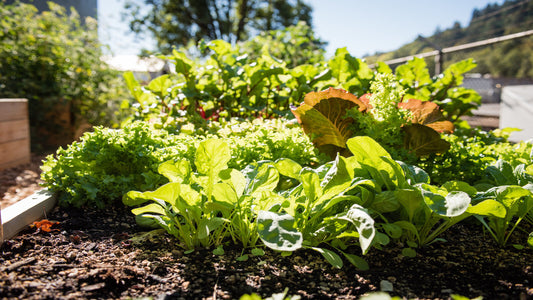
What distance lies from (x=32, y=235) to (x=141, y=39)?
19.5 meters

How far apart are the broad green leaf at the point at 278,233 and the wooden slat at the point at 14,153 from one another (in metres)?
3.82

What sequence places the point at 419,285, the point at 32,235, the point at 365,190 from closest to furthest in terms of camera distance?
the point at 419,285 → the point at 365,190 → the point at 32,235

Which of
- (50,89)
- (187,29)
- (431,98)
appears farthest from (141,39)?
(431,98)

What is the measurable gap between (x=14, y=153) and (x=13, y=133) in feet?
0.76

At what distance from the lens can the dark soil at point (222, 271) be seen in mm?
1100

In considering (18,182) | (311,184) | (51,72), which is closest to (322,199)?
(311,184)

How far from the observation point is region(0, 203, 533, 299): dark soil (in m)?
1.10

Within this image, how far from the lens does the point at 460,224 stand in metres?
1.78

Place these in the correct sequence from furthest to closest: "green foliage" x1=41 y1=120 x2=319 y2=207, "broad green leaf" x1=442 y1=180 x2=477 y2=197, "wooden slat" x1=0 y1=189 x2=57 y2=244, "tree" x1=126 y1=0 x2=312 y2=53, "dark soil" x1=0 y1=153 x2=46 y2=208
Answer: "tree" x1=126 y1=0 x2=312 y2=53 → "dark soil" x1=0 y1=153 x2=46 y2=208 → "green foliage" x1=41 y1=120 x2=319 y2=207 → "wooden slat" x1=0 y1=189 x2=57 y2=244 → "broad green leaf" x1=442 y1=180 x2=477 y2=197

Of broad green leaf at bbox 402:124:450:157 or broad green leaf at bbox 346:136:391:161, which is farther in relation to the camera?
broad green leaf at bbox 402:124:450:157

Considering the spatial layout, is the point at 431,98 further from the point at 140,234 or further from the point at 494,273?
the point at 140,234

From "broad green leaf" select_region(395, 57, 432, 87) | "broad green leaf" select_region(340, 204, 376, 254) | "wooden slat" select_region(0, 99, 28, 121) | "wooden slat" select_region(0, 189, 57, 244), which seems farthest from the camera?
"wooden slat" select_region(0, 99, 28, 121)

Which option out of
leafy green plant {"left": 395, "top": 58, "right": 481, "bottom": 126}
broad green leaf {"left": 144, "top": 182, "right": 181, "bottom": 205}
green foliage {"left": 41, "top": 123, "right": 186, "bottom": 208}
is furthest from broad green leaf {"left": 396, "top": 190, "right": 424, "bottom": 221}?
leafy green plant {"left": 395, "top": 58, "right": 481, "bottom": 126}

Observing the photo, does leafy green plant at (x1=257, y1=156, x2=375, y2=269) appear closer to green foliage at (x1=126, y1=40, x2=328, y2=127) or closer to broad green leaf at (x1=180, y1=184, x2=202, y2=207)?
broad green leaf at (x1=180, y1=184, x2=202, y2=207)
